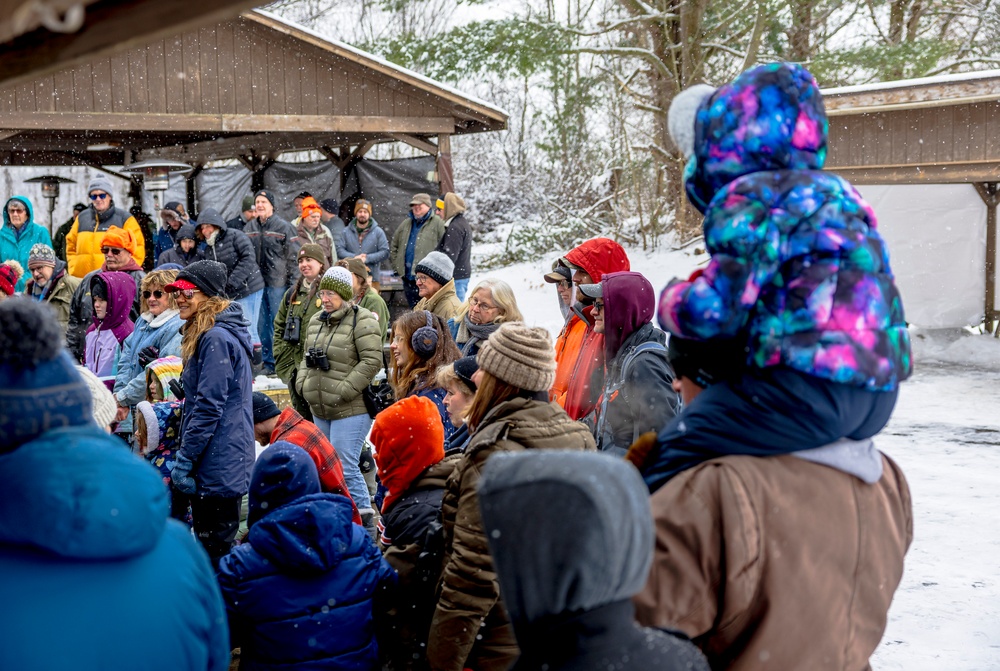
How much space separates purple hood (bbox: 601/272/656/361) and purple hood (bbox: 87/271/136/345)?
12.8 feet

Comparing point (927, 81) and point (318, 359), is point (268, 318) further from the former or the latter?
point (927, 81)

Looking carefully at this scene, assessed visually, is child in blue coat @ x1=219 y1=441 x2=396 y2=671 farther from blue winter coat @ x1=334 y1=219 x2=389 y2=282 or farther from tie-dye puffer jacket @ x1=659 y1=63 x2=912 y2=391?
blue winter coat @ x1=334 y1=219 x2=389 y2=282

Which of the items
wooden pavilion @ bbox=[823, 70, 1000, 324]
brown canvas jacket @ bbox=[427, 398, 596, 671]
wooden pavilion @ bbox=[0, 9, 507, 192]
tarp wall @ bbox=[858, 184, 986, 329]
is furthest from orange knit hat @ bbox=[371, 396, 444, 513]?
tarp wall @ bbox=[858, 184, 986, 329]

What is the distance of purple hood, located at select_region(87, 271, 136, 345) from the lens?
6.63 metres

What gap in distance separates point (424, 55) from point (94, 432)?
46.9 ft

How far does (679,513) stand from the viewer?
1.82m

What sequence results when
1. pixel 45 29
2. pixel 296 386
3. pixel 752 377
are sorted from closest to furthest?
pixel 45 29
pixel 752 377
pixel 296 386

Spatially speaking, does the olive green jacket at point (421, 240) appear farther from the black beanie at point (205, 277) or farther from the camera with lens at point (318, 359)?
the black beanie at point (205, 277)

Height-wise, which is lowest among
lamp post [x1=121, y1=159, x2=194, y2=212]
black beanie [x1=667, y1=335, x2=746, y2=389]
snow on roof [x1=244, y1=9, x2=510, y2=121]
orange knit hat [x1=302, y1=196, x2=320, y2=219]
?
black beanie [x1=667, y1=335, x2=746, y2=389]

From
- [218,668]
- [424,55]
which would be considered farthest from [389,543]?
[424,55]

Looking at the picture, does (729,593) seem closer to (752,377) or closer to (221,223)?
(752,377)

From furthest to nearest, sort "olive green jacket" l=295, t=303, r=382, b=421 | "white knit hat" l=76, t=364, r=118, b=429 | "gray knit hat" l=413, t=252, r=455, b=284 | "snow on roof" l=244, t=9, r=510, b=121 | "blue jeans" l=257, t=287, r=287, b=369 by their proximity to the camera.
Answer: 1. "blue jeans" l=257, t=287, r=287, b=369
2. "snow on roof" l=244, t=9, r=510, b=121
3. "gray knit hat" l=413, t=252, r=455, b=284
4. "olive green jacket" l=295, t=303, r=382, b=421
5. "white knit hat" l=76, t=364, r=118, b=429

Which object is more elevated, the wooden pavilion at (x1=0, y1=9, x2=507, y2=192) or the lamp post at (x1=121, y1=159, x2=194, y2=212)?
the wooden pavilion at (x1=0, y1=9, x2=507, y2=192)

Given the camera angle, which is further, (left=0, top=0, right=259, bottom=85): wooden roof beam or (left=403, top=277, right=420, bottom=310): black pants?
(left=403, top=277, right=420, bottom=310): black pants
